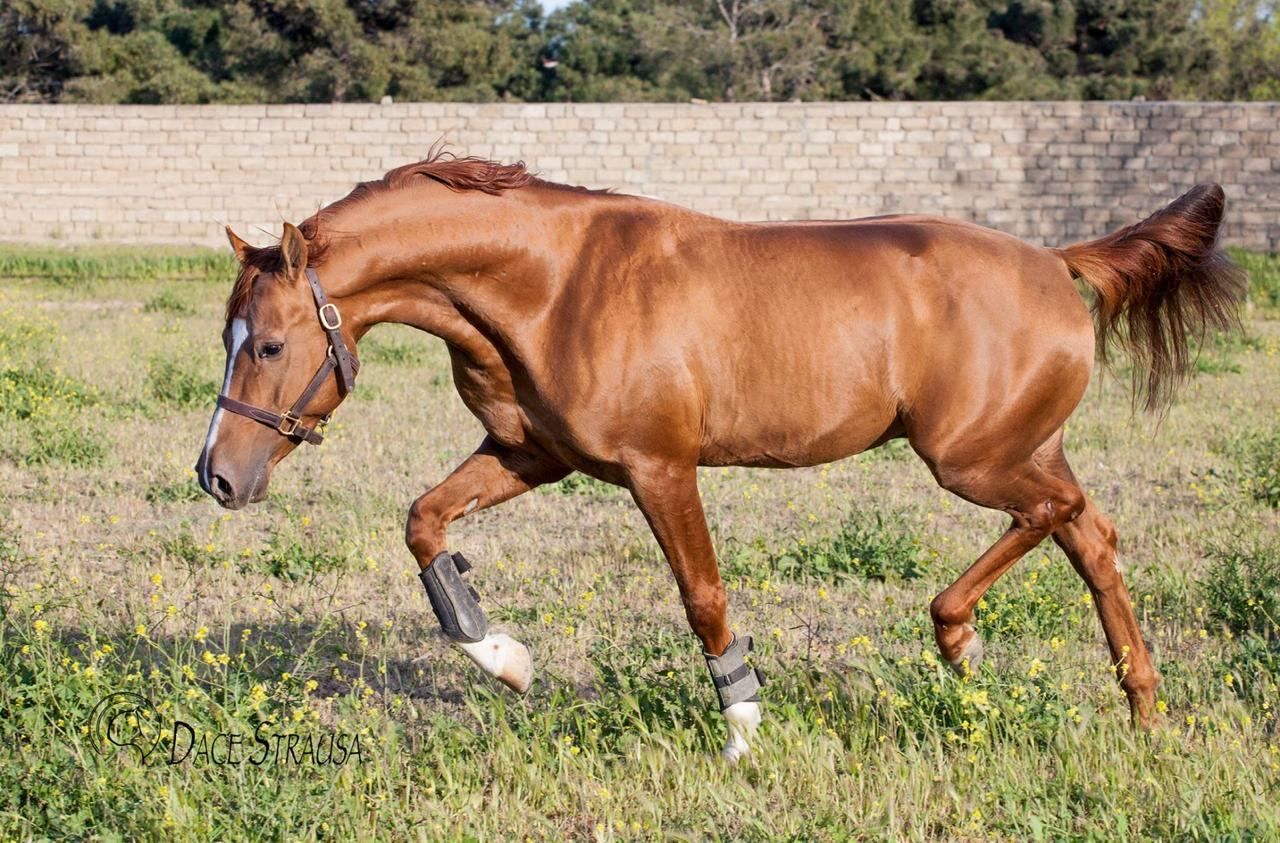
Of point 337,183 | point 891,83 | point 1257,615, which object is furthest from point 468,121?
point 1257,615

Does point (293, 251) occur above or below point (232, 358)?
above

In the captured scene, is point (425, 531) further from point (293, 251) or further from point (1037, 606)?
point (1037, 606)

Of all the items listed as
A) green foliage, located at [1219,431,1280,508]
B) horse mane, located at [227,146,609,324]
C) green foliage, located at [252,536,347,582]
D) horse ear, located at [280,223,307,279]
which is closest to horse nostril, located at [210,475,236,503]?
horse mane, located at [227,146,609,324]

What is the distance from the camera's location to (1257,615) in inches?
227

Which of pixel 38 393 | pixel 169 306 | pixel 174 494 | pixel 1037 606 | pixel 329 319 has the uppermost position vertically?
pixel 329 319

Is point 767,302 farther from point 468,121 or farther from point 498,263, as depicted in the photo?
point 468,121

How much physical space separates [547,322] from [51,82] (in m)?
38.0

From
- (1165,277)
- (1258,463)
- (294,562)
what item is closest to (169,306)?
(294,562)

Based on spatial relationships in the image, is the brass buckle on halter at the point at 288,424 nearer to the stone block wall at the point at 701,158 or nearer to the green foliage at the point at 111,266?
the green foliage at the point at 111,266

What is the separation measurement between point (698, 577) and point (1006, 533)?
1.16m

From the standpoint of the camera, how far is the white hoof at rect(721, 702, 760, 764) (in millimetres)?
4410

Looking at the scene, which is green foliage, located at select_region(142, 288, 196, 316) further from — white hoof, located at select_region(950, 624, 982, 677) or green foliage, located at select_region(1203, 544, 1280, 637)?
white hoof, located at select_region(950, 624, 982, 677)

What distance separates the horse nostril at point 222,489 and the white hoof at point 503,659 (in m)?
0.95

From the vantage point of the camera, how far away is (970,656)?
4898mm
